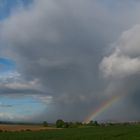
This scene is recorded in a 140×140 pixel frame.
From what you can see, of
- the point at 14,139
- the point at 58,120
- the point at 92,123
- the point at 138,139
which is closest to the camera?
the point at 138,139

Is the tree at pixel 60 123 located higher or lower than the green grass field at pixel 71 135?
higher

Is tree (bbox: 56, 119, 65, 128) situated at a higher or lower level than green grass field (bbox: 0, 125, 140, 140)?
higher

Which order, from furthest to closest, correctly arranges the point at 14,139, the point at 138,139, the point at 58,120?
the point at 58,120 < the point at 14,139 < the point at 138,139

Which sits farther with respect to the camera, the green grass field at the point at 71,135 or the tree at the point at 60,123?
the tree at the point at 60,123

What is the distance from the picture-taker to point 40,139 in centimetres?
6000

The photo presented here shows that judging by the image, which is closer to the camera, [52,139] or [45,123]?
[52,139]

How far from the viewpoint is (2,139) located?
59406 mm

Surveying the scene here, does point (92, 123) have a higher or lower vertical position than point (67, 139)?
higher

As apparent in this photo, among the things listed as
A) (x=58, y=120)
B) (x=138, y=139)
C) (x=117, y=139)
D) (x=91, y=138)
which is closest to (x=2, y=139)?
(x=91, y=138)

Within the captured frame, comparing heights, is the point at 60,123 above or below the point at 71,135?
above

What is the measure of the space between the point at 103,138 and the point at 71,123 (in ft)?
281

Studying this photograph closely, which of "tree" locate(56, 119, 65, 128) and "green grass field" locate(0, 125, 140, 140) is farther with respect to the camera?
"tree" locate(56, 119, 65, 128)

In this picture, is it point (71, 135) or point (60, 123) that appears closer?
point (71, 135)

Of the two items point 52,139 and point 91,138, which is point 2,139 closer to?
Answer: point 52,139
